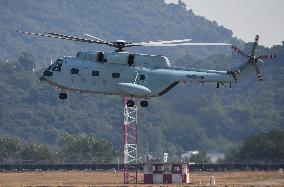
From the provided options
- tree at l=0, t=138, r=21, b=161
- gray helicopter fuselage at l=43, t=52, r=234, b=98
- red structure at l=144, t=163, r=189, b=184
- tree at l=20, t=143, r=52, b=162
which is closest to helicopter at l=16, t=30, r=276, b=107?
gray helicopter fuselage at l=43, t=52, r=234, b=98

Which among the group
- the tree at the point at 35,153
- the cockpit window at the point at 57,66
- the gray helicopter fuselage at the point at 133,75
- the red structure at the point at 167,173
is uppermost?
the tree at the point at 35,153

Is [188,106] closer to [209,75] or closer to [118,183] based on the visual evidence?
[209,75]

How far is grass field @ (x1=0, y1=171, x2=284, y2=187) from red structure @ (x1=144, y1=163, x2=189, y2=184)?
1.98 m

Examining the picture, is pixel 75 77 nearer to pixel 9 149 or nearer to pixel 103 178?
pixel 103 178

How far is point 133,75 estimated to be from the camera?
85.1m

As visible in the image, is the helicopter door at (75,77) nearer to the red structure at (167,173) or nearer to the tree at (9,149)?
the red structure at (167,173)

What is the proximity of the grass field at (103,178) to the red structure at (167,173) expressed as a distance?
1.98 meters

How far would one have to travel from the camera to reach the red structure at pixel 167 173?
122 metres

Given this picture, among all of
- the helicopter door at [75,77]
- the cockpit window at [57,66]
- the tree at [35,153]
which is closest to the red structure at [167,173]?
the cockpit window at [57,66]

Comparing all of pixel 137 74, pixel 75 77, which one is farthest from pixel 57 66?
pixel 137 74

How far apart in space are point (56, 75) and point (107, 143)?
3906 inches

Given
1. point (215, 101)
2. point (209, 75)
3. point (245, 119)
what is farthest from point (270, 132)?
point (209, 75)

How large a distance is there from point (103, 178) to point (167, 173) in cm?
1917

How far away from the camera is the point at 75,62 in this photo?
286 ft
